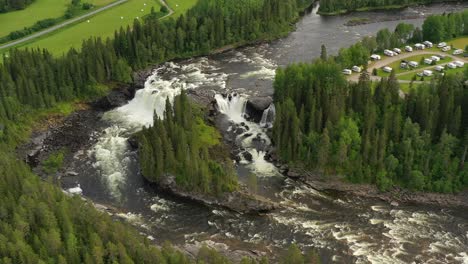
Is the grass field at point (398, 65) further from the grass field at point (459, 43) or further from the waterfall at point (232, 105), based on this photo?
Result: the waterfall at point (232, 105)

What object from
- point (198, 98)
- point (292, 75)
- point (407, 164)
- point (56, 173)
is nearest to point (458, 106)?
point (407, 164)

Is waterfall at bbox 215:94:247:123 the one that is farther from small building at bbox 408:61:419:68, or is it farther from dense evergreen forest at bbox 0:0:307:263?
small building at bbox 408:61:419:68

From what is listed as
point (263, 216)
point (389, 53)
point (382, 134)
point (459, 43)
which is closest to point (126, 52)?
point (389, 53)

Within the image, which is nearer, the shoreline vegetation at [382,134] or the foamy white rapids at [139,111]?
the shoreline vegetation at [382,134]

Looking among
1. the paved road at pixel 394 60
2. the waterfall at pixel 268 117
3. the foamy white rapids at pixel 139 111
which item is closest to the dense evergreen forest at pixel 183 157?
the foamy white rapids at pixel 139 111

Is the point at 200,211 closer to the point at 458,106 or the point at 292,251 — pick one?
the point at 292,251

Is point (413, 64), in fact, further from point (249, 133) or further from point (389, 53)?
point (249, 133)
